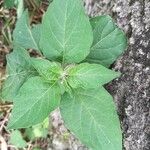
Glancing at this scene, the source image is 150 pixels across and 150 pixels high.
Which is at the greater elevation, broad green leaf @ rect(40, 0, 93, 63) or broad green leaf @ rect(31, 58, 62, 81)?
broad green leaf @ rect(40, 0, 93, 63)

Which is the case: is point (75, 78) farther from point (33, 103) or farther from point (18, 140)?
point (18, 140)

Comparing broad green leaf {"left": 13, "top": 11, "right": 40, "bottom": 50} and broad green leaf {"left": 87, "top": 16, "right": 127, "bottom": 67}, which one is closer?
broad green leaf {"left": 87, "top": 16, "right": 127, "bottom": 67}

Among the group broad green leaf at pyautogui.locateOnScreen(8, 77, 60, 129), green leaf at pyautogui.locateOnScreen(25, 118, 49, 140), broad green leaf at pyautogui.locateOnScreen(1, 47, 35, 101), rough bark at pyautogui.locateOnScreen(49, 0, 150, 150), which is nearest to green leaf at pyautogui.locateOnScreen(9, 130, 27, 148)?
green leaf at pyautogui.locateOnScreen(25, 118, 49, 140)

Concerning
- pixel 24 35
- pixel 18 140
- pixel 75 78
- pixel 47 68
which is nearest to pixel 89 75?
pixel 75 78

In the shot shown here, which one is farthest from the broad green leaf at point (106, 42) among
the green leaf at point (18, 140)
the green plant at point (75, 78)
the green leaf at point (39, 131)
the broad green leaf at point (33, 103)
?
the green leaf at point (18, 140)

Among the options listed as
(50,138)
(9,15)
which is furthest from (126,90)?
(9,15)

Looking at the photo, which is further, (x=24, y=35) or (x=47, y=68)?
(x=24, y=35)

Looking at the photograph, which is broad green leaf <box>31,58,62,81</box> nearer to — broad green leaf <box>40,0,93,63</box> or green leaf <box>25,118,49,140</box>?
broad green leaf <box>40,0,93,63</box>

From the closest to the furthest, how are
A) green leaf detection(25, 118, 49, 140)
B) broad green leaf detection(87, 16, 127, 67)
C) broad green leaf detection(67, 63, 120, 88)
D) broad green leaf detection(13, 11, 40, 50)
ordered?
broad green leaf detection(67, 63, 120, 88) → broad green leaf detection(87, 16, 127, 67) → broad green leaf detection(13, 11, 40, 50) → green leaf detection(25, 118, 49, 140)
